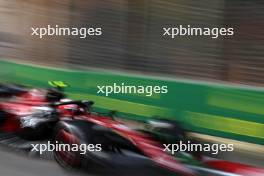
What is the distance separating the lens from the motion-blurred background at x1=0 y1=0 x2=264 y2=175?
20.7 feet

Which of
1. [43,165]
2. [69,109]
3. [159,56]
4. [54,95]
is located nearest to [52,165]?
[43,165]

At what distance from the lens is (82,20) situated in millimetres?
7602

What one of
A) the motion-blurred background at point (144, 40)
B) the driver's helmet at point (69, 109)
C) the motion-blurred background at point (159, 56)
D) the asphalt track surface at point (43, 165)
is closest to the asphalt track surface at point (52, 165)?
the asphalt track surface at point (43, 165)

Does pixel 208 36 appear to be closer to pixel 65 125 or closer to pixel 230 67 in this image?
pixel 230 67

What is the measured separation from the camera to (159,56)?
296 inches

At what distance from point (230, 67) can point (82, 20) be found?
2079mm

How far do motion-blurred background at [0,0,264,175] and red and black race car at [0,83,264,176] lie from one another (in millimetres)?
825

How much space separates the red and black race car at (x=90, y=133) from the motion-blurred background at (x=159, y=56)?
0.83m

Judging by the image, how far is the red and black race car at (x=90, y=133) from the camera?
475 cm

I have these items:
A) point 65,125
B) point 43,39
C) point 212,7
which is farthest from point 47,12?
point 65,125

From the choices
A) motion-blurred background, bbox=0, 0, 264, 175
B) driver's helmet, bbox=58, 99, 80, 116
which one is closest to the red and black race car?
driver's helmet, bbox=58, 99, 80, 116

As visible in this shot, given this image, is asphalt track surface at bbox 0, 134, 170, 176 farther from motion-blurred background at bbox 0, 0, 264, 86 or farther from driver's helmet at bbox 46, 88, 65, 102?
motion-blurred background at bbox 0, 0, 264, 86

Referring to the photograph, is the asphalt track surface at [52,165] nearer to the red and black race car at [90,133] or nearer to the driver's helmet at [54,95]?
the red and black race car at [90,133]

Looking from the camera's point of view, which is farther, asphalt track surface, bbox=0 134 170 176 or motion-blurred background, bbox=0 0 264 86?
motion-blurred background, bbox=0 0 264 86
